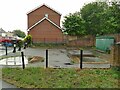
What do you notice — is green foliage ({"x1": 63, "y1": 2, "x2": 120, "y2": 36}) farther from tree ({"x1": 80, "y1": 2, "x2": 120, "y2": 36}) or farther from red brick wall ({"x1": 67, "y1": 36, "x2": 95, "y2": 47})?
red brick wall ({"x1": 67, "y1": 36, "x2": 95, "y2": 47})

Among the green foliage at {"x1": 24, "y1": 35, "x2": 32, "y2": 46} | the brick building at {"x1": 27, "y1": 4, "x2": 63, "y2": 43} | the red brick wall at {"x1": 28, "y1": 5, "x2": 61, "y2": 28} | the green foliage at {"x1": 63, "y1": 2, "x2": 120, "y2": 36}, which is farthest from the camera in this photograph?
the red brick wall at {"x1": 28, "y1": 5, "x2": 61, "y2": 28}

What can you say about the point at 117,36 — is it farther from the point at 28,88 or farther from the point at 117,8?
the point at 28,88

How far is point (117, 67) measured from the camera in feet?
36.4

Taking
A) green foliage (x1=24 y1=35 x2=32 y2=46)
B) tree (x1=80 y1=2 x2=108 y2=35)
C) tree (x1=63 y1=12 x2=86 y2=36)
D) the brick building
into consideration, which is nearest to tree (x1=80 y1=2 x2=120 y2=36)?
tree (x1=80 y1=2 x2=108 y2=35)

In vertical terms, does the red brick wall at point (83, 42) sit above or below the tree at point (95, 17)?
below

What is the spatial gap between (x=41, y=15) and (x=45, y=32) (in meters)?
4.79

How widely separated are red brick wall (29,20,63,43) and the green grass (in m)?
34.2

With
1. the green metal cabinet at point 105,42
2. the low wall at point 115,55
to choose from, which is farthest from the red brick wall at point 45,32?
the low wall at point 115,55

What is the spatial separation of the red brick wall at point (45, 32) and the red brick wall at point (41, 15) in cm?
297

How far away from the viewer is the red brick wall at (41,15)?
159ft

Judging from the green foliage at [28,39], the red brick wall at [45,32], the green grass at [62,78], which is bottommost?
the green grass at [62,78]

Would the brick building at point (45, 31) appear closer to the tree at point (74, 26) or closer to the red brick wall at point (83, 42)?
the tree at point (74, 26)

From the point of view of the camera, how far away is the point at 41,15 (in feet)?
160

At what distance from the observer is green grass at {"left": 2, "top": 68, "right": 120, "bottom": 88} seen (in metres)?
8.50
